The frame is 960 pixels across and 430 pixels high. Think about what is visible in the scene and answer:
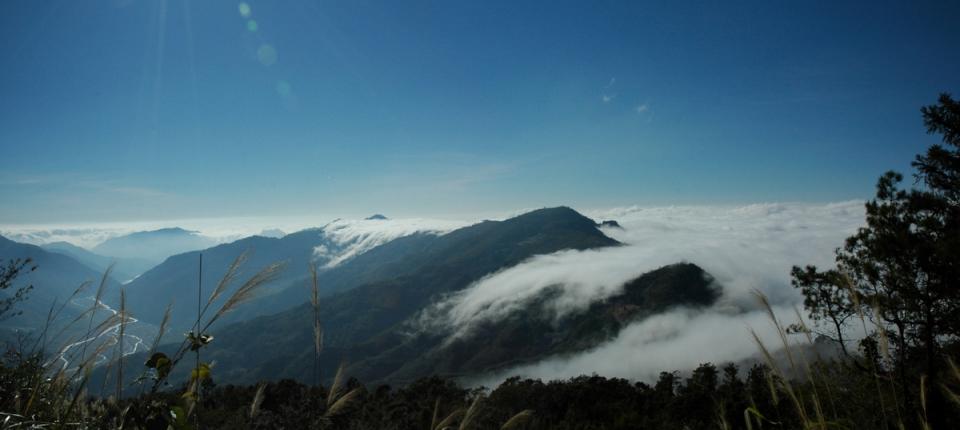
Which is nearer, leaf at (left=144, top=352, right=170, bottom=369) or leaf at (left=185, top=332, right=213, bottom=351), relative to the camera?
leaf at (left=185, top=332, right=213, bottom=351)

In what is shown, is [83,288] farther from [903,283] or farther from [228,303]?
[903,283]

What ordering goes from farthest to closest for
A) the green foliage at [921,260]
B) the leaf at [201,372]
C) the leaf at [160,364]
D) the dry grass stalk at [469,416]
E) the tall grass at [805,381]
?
the green foliage at [921,260] → the leaf at [201,372] → the leaf at [160,364] → the dry grass stalk at [469,416] → the tall grass at [805,381]

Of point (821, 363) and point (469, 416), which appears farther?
point (469, 416)

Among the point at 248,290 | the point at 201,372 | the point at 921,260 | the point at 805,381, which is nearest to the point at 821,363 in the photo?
the point at 805,381

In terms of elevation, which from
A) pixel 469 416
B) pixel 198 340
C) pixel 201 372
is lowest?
pixel 469 416

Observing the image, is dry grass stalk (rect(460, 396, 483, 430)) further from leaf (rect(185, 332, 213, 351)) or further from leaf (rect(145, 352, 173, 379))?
leaf (rect(145, 352, 173, 379))

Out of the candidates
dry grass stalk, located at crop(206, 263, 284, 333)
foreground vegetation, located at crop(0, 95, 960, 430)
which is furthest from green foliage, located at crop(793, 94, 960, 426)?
dry grass stalk, located at crop(206, 263, 284, 333)

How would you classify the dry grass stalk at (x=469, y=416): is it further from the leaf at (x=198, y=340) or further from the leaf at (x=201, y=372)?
the leaf at (x=201, y=372)

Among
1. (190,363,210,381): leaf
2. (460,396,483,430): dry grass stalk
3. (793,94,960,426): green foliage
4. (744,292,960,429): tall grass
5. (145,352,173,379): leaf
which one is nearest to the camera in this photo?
(744,292,960,429): tall grass

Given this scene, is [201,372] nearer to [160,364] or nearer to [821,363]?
[160,364]

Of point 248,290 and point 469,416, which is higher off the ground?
point 248,290

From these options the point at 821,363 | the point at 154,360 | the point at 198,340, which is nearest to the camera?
the point at 821,363

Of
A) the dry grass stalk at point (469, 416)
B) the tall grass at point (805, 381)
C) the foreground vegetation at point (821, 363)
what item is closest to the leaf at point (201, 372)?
the foreground vegetation at point (821, 363)

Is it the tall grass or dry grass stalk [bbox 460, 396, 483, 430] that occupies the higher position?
the tall grass
